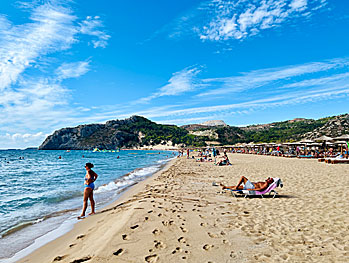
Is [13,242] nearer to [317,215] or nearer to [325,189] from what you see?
[317,215]

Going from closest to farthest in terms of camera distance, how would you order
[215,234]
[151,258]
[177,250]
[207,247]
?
[151,258] → [177,250] → [207,247] → [215,234]

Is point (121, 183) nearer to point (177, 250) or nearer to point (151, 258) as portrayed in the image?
point (177, 250)

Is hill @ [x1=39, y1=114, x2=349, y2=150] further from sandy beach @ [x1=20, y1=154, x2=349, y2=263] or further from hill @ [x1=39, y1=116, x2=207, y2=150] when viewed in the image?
sandy beach @ [x1=20, y1=154, x2=349, y2=263]

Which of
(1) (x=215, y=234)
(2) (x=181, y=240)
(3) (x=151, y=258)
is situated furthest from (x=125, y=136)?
(3) (x=151, y=258)

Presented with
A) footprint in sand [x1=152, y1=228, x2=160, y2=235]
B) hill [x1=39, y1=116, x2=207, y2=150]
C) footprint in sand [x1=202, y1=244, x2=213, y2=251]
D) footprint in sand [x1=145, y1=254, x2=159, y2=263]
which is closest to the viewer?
footprint in sand [x1=145, y1=254, x2=159, y2=263]

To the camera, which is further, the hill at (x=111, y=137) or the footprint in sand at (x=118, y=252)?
the hill at (x=111, y=137)

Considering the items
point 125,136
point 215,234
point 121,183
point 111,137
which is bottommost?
point 121,183

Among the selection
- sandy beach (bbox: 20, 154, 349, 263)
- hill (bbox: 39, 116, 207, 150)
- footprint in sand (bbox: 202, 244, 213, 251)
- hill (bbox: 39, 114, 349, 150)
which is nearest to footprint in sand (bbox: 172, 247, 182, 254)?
sandy beach (bbox: 20, 154, 349, 263)

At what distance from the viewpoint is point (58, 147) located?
15012 cm

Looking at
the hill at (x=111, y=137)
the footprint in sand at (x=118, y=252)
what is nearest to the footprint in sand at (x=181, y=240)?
the footprint in sand at (x=118, y=252)

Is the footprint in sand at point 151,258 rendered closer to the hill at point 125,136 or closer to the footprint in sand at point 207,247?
the footprint in sand at point 207,247

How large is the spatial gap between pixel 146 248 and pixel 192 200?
386 cm

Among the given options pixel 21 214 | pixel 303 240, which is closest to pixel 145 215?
pixel 303 240

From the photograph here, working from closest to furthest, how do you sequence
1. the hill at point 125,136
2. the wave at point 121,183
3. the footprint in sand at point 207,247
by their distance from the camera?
the footprint in sand at point 207,247, the wave at point 121,183, the hill at point 125,136
